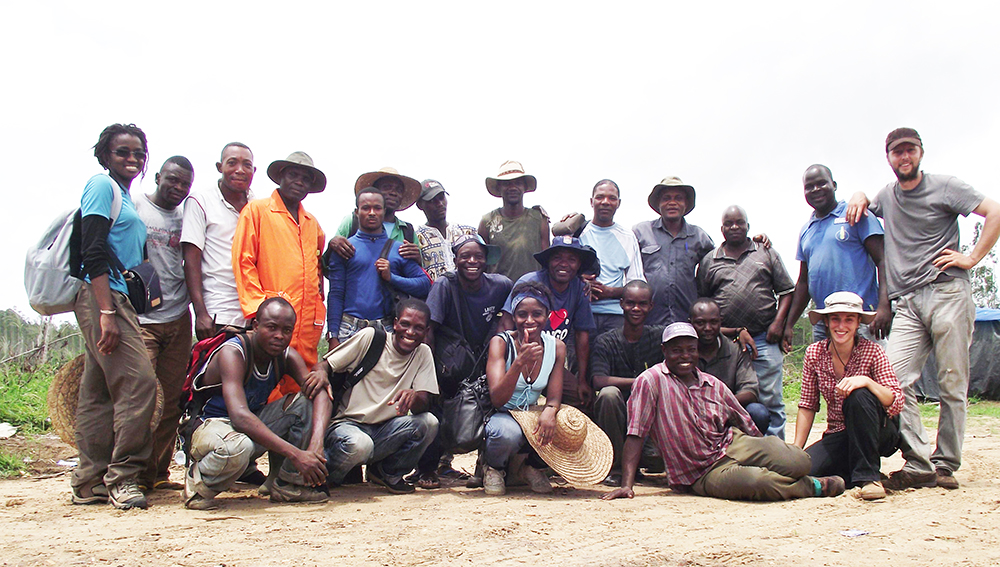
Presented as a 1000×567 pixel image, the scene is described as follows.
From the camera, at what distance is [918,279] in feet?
17.0

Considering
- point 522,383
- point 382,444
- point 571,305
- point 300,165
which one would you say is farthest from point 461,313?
point 300,165

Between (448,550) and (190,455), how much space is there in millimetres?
1980

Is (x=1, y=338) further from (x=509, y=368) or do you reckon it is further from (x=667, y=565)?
(x=667, y=565)

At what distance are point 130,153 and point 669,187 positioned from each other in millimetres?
4380

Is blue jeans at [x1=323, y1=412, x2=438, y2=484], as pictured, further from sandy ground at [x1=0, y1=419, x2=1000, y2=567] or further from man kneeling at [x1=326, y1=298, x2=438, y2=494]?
sandy ground at [x1=0, y1=419, x2=1000, y2=567]

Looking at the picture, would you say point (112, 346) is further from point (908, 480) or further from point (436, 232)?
point (908, 480)

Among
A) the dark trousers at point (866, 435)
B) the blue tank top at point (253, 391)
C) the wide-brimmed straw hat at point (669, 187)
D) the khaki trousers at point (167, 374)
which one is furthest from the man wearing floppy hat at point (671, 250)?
the khaki trousers at point (167, 374)

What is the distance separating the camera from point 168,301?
4.96m

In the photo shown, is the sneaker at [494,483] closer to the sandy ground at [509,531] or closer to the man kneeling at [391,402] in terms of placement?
the sandy ground at [509,531]

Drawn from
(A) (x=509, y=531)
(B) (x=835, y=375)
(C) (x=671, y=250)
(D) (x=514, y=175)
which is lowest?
(A) (x=509, y=531)

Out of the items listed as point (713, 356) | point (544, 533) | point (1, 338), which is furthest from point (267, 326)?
point (1, 338)

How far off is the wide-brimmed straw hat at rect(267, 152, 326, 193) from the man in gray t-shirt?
4088mm

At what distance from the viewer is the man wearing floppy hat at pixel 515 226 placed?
6328mm

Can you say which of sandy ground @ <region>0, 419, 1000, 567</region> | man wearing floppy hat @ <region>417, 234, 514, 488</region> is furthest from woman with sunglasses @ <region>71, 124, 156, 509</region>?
man wearing floppy hat @ <region>417, 234, 514, 488</region>
